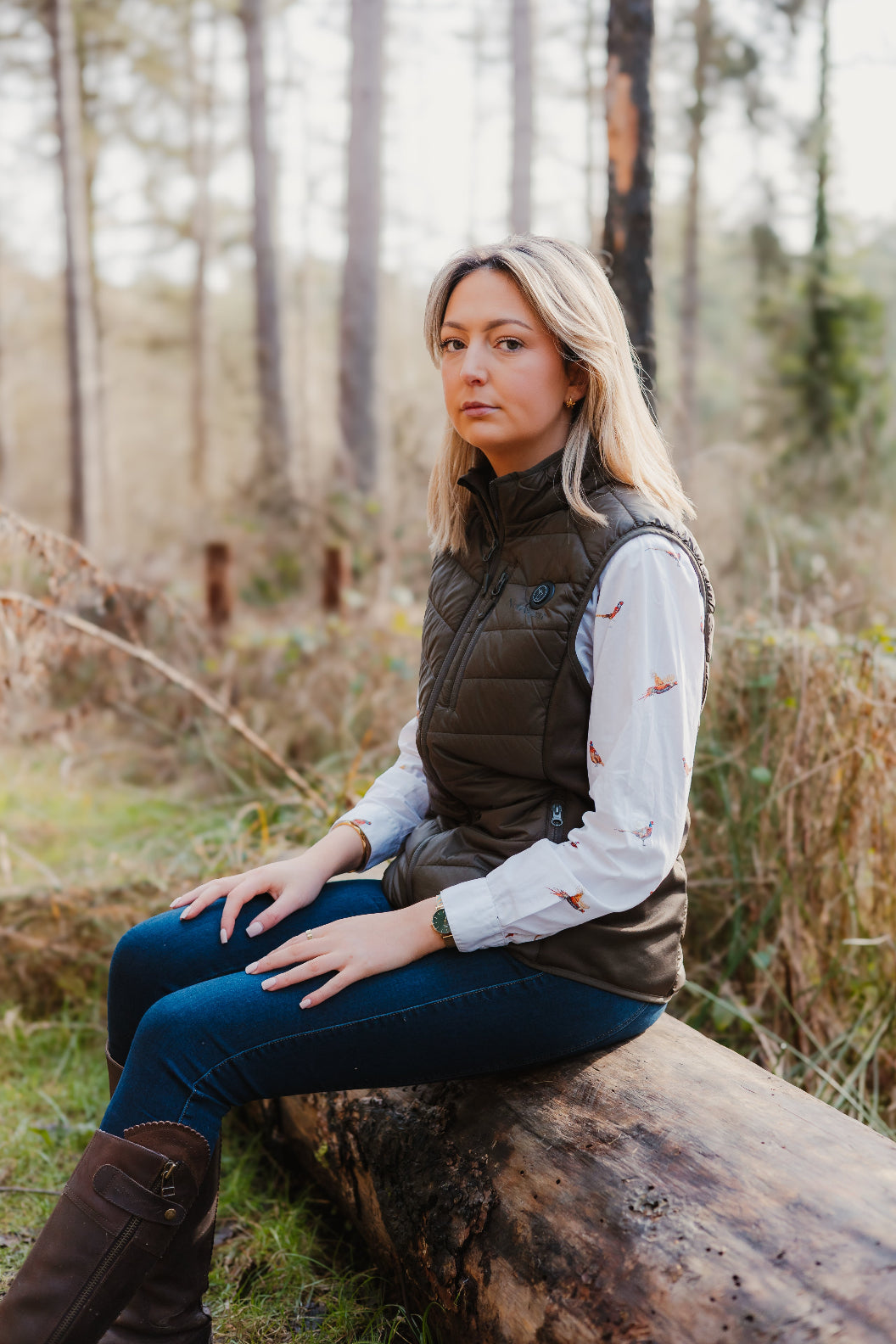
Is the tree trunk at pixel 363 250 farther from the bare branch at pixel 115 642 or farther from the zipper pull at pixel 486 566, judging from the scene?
the zipper pull at pixel 486 566

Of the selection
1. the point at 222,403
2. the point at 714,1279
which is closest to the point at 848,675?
the point at 714,1279

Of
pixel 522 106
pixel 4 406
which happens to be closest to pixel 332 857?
pixel 522 106

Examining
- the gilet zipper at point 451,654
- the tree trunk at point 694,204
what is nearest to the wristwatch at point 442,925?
the gilet zipper at point 451,654

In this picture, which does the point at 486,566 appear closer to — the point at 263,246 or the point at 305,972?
the point at 305,972

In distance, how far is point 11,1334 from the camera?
4.77 ft

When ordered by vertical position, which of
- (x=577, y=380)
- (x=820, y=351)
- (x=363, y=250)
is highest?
(x=363, y=250)

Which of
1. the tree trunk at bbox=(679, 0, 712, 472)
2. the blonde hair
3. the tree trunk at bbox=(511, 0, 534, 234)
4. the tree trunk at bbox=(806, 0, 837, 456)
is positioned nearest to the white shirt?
the blonde hair

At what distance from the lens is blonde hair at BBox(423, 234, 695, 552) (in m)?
1.72

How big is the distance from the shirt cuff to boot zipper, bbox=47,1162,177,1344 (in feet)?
1.86

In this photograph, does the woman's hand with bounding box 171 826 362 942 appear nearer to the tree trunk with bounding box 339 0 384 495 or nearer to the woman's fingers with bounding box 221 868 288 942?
the woman's fingers with bounding box 221 868 288 942

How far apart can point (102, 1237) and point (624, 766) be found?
3.36 feet

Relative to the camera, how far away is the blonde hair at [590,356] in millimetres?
1720

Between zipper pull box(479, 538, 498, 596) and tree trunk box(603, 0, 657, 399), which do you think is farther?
tree trunk box(603, 0, 657, 399)

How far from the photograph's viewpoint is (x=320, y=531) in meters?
8.48
